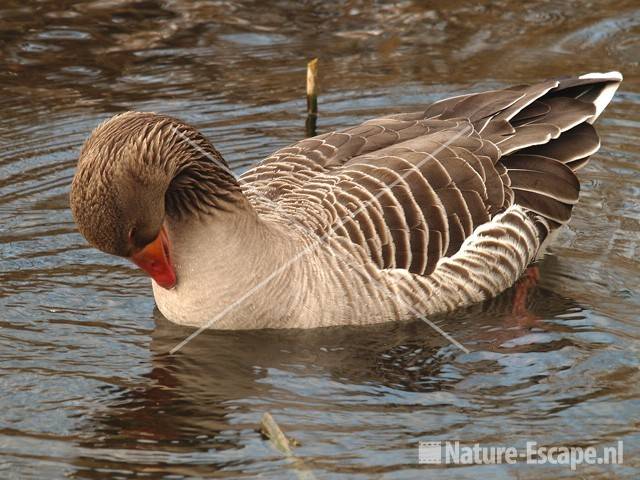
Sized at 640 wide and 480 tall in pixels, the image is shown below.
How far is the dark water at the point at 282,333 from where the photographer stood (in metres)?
8.08

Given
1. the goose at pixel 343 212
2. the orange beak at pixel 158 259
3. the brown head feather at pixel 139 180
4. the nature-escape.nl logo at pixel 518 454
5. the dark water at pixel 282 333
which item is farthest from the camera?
the orange beak at pixel 158 259

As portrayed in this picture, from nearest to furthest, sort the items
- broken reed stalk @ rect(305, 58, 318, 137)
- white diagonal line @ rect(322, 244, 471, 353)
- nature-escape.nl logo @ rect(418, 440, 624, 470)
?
nature-escape.nl logo @ rect(418, 440, 624, 470), white diagonal line @ rect(322, 244, 471, 353), broken reed stalk @ rect(305, 58, 318, 137)

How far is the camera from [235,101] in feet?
46.8

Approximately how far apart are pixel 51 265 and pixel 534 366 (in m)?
4.49

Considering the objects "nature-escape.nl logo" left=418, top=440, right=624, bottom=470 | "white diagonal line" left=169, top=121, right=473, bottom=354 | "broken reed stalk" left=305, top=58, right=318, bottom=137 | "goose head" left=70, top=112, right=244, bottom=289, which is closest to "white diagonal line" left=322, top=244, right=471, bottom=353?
"white diagonal line" left=169, top=121, right=473, bottom=354

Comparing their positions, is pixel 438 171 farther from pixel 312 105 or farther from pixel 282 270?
pixel 312 105

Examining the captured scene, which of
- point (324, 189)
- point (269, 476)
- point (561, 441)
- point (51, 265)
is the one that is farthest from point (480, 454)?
point (51, 265)

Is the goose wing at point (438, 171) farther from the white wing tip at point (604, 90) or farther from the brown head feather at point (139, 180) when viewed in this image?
the brown head feather at point (139, 180)

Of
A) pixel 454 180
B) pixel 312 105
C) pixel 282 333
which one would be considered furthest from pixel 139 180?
pixel 312 105

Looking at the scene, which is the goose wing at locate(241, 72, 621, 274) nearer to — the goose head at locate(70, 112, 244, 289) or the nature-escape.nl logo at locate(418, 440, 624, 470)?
the goose head at locate(70, 112, 244, 289)

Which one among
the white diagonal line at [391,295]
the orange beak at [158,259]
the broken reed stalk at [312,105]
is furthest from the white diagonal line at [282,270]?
the broken reed stalk at [312,105]

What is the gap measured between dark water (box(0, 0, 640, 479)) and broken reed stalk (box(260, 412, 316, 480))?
0.23 feet

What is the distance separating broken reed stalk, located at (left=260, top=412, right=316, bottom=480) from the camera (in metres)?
7.59

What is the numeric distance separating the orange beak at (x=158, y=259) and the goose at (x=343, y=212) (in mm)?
14
